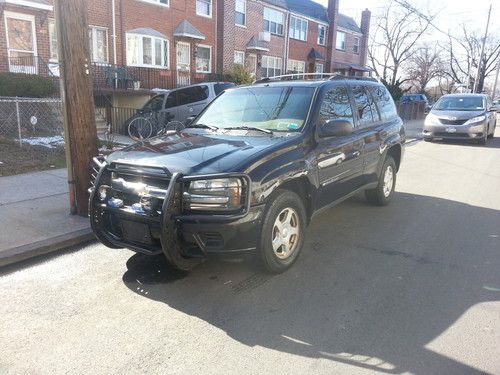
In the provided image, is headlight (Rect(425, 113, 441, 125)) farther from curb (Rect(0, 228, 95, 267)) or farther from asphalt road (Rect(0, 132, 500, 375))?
curb (Rect(0, 228, 95, 267))

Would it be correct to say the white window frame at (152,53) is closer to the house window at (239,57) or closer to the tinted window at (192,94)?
the house window at (239,57)

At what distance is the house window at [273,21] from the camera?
27.9m

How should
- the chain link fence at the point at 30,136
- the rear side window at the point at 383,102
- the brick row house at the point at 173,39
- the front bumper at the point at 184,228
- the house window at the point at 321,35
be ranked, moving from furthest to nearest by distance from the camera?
the house window at the point at 321,35 < the brick row house at the point at 173,39 < the chain link fence at the point at 30,136 < the rear side window at the point at 383,102 < the front bumper at the point at 184,228

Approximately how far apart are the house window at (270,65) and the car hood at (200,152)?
25080 mm

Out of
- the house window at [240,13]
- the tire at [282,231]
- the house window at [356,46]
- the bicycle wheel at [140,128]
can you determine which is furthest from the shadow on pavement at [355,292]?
the house window at [356,46]

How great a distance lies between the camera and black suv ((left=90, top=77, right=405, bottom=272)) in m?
3.57

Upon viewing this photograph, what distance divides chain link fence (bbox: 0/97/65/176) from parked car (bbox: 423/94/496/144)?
473 inches

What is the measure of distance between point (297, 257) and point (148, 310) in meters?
1.57

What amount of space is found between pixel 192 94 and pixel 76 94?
874 centimetres

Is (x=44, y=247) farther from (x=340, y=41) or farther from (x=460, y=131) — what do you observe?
(x=340, y=41)

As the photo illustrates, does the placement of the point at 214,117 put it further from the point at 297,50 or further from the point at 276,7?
the point at 297,50

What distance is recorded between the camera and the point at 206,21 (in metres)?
23.1

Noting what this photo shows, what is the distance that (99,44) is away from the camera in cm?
1827

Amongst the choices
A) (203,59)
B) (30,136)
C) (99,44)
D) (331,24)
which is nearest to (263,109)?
(30,136)
